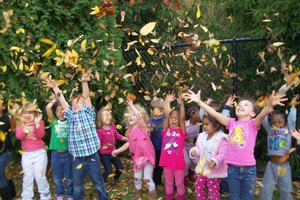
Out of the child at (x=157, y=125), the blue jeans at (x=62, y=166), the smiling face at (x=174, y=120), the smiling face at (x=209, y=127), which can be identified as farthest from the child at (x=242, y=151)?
the blue jeans at (x=62, y=166)

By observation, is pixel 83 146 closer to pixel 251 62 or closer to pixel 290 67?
pixel 290 67

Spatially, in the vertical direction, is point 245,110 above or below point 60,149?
above

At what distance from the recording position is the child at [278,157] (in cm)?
418

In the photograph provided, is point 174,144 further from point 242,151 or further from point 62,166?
point 62,166

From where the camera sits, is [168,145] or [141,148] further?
[141,148]

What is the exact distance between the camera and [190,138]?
16.6 ft

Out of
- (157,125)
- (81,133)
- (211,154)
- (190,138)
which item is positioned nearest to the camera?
(211,154)

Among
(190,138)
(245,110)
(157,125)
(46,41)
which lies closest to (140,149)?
(157,125)

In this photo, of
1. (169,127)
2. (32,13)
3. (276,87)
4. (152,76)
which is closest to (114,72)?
(152,76)

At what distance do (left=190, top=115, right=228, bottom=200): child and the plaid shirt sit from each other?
120 cm

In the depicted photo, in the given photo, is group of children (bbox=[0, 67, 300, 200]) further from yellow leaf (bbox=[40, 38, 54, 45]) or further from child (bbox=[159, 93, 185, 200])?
yellow leaf (bbox=[40, 38, 54, 45])

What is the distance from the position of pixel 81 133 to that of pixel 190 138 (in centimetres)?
144

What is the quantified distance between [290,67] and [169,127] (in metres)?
1.65

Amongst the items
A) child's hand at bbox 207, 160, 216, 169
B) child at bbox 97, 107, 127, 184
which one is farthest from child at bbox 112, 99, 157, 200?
child's hand at bbox 207, 160, 216, 169
